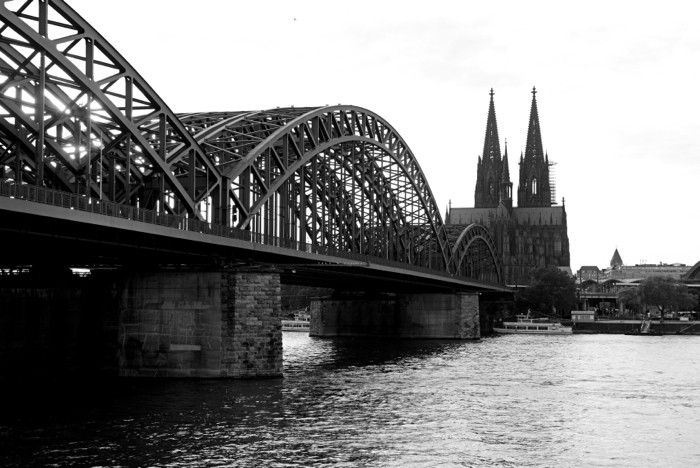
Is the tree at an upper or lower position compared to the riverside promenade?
upper

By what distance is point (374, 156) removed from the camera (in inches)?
4193

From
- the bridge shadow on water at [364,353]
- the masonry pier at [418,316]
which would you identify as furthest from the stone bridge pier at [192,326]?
the masonry pier at [418,316]

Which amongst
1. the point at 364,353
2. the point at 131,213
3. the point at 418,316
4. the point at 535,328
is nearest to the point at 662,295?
the point at 535,328

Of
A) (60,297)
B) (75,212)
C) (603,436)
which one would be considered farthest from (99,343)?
(603,436)

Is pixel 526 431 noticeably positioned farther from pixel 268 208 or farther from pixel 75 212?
pixel 268 208

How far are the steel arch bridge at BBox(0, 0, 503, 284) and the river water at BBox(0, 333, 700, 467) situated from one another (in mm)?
10811

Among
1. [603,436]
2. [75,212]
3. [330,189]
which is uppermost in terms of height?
[330,189]

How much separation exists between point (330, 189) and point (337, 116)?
716 cm

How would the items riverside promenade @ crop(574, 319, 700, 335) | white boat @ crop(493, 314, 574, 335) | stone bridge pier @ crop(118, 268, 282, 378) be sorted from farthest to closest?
1. white boat @ crop(493, 314, 574, 335)
2. riverside promenade @ crop(574, 319, 700, 335)
3. stone bridge pier @ crop(118, 268, 282, 378)

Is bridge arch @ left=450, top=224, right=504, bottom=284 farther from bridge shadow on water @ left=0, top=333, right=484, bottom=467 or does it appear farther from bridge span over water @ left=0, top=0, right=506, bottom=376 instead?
bridge shadow on water @ left=0, top=333, right=484, bottom=467

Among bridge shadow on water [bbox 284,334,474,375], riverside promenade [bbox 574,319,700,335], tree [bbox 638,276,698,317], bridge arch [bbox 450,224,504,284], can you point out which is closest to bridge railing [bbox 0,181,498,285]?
bridge shadow on water [bbox 284,334,474,375]

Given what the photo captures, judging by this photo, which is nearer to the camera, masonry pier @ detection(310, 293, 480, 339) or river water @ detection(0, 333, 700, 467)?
river water @ detection(0, 333, 700, 467)

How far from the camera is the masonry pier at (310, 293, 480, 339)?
134875 mm

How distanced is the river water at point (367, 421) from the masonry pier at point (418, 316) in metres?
60.6
